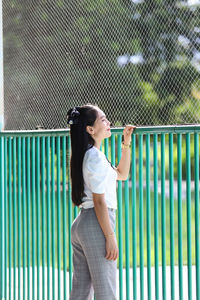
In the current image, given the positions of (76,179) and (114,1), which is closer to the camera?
(76,179)

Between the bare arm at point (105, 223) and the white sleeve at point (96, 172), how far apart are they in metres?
0.04

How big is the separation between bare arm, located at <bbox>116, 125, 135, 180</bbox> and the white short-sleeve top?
0.25 meters

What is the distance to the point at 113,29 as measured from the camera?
321cm

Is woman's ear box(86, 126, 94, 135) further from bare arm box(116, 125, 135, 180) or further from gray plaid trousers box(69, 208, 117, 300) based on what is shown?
gray plaid trousers box(69, 208, 117, 300)

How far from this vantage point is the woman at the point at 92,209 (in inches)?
102

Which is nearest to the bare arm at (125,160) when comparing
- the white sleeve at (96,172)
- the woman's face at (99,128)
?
the woman's face at (99,128)

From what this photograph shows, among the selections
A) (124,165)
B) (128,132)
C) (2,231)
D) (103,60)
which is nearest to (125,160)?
(124,165)

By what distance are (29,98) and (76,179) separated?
1.39m

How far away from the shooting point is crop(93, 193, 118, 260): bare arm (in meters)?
2.56

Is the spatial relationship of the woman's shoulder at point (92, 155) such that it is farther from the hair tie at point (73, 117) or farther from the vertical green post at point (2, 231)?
the vertical green post at point (2, 231)

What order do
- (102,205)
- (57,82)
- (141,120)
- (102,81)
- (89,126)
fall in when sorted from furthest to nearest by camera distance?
1. (57,82)
2. (102,81)
3. (141,120)
4. (89,126)
5. (102,205)

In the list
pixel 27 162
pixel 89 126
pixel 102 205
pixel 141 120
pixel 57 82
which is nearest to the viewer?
pixel 102 205

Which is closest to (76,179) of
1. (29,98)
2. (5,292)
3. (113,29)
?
(113,29)

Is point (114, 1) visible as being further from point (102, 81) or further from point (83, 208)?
point (83, 208)
